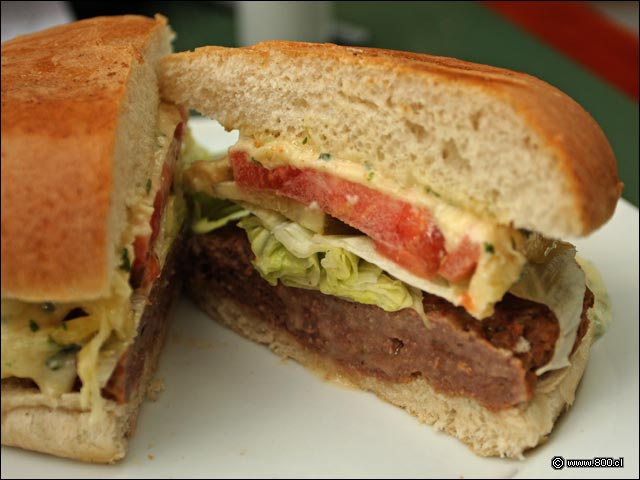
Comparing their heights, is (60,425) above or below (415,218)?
below

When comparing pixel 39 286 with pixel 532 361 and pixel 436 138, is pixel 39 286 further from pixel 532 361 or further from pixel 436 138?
pixel 532 361

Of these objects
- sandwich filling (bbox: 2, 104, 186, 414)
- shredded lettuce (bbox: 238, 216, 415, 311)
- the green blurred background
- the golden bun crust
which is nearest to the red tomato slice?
shredded lettuce (bbox: 238, 216, 415, 311)

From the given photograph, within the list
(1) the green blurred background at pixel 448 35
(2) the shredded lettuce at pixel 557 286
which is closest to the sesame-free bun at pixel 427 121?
(2) the shredded lettuce at pixel 557 286

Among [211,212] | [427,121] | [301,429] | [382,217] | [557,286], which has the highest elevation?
[427,121]

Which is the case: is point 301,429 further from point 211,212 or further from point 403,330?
point 211,212

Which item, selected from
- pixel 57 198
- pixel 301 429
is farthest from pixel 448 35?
pixel 57 198

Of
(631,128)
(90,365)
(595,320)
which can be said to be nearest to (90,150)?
(90,365)

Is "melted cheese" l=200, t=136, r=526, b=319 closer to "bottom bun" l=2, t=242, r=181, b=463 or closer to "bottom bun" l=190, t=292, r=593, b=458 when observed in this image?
"bottom bun" l=190, t=292, r=593, b=458
